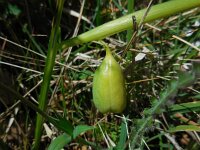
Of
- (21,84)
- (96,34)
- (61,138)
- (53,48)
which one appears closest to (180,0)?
(96,34)

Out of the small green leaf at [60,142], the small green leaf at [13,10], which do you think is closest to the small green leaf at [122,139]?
the small green leaf at [60,142]

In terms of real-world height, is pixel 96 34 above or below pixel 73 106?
above

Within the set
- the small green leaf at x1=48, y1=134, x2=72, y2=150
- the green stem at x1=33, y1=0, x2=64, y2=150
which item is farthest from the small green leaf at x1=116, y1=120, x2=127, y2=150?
the green stem at x1=33, y1=0, x2=64, y2=150

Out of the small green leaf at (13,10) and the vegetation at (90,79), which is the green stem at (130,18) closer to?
the vegetation at (90,79)

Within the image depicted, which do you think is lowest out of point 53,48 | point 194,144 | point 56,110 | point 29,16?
point 194,144

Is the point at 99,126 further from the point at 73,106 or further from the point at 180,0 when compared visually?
Result: the point at 180,0

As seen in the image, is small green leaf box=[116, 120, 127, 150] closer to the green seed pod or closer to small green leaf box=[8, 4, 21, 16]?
the green seed pod

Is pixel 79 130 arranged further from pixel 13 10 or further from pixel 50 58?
pixel 13 10

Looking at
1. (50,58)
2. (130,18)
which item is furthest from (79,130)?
(130,18)

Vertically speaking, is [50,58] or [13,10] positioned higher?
[13,10]
